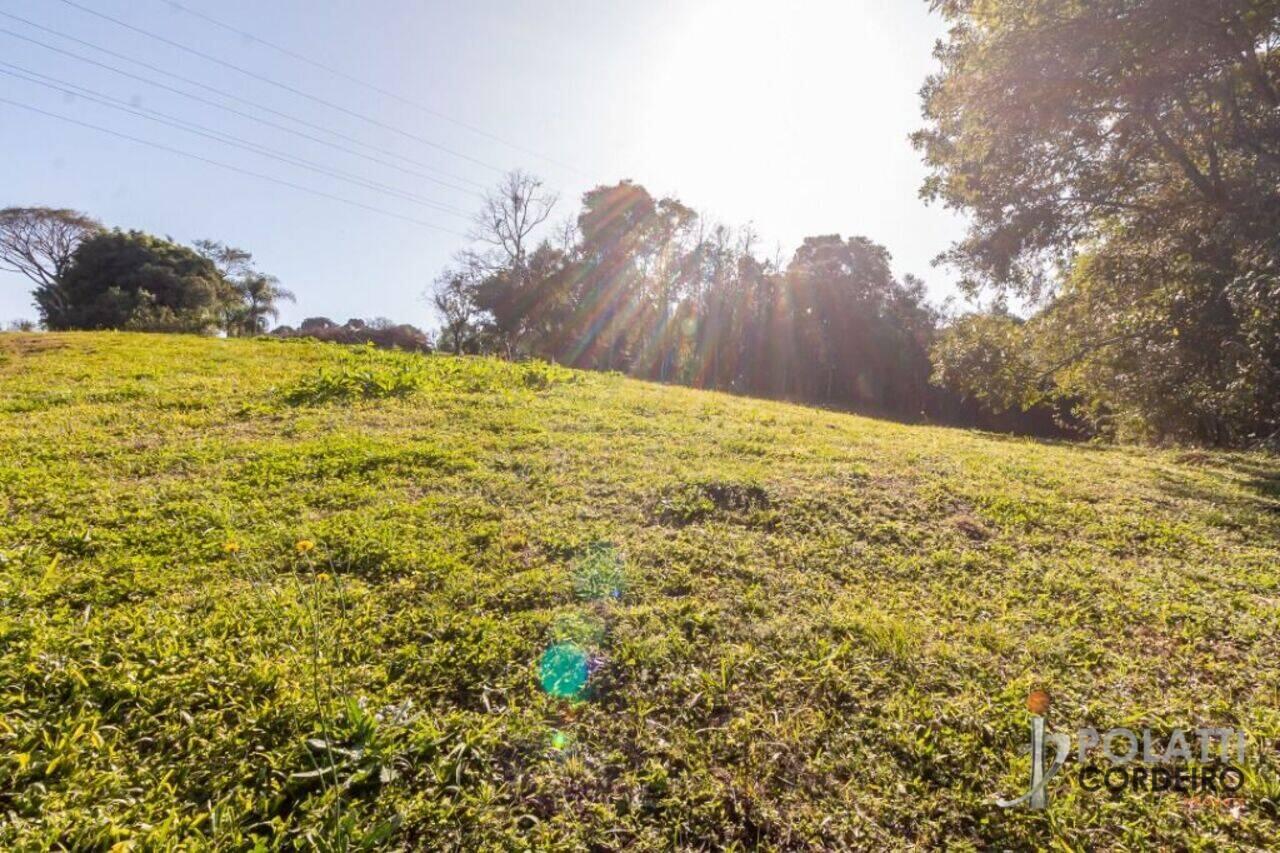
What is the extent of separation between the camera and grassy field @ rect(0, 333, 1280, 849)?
1.73 m

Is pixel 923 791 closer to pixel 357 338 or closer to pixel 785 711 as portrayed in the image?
pixel 785 711

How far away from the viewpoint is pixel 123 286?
75.9 feet

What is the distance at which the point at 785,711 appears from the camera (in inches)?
86.8

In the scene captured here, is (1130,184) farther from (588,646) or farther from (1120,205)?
(588,646)

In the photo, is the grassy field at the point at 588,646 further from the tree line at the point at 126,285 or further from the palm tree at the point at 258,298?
the palm tree at the point at 258,298

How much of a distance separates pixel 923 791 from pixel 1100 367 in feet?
39.8

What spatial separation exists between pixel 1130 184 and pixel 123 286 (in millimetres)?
33413

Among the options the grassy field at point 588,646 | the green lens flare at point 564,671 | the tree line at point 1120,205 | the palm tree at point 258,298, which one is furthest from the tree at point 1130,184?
the palm tree at point 258,298

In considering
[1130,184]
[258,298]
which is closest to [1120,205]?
[1130,184]

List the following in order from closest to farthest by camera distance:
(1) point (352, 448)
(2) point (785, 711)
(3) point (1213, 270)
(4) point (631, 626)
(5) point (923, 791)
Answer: (5) point (923, 791)
(2) point (785, 711)
(4) point (631, 626)
(1) point (352, 448)
(3) point (1213, 270)

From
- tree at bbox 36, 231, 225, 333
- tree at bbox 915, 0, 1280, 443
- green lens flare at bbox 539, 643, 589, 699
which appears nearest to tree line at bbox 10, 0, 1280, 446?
tree at bbox 915, 0, 1280, 443

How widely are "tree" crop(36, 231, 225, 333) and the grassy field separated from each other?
2356 centimetres

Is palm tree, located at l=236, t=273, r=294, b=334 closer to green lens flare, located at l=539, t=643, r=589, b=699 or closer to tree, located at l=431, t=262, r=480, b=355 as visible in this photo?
tree, located at l=431, t=262, r=480, b=355

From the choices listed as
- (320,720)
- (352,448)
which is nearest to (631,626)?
(320,720)
